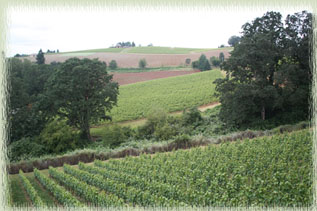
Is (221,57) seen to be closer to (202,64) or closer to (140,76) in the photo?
(202,64)

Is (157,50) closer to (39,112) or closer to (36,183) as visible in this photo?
(39,112)

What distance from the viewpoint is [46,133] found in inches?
1077

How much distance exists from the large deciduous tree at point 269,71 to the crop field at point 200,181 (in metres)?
8.76

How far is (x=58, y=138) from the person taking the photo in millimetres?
26531

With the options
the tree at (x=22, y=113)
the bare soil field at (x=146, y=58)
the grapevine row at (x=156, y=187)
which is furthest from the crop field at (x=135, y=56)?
the grapevine row at (x=156, y=187)

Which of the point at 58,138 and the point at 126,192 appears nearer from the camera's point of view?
the point at 126,192

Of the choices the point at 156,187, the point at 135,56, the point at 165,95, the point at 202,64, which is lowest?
the point at 156,187

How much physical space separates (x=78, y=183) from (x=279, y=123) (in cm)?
2004

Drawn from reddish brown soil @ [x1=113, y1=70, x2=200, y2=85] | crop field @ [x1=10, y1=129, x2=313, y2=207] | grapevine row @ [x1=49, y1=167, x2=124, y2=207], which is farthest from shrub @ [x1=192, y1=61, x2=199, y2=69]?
grapevine row @ [x1=49, y1=167, x2=124, y2=207]

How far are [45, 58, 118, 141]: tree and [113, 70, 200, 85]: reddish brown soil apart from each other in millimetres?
13020

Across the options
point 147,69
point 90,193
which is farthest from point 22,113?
point 147,69

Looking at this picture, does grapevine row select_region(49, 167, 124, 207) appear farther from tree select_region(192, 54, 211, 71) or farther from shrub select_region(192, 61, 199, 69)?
shrub select_region(192, 61, 199, 69)

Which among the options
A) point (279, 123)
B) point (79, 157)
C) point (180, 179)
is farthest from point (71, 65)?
point (180, 179)

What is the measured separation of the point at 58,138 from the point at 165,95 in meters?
18.4
